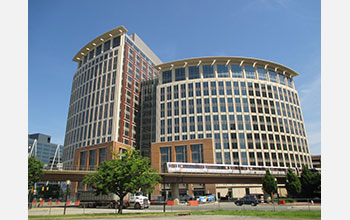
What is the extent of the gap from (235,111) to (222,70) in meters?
18.3

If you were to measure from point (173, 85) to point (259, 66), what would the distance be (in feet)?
121

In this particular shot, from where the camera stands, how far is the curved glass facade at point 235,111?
7806cm

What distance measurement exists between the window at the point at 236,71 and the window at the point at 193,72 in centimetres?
1409

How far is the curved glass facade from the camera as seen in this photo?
3073 inches

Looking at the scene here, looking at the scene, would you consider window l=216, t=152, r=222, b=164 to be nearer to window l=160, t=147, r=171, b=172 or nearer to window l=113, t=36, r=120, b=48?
window l=160, t=147, r=171, b=172

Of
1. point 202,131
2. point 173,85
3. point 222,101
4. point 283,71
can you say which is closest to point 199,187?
point 202,131

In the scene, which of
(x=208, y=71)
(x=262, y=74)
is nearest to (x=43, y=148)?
(x=208, y=71)

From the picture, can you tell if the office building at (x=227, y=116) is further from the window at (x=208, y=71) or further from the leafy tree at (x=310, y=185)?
the leafy tree at (x=310, y=185)

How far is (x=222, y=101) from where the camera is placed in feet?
273

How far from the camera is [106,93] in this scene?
277 feet

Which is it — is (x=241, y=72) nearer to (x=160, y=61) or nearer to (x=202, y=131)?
(x=202, y=131)

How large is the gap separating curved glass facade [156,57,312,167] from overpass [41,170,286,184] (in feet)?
52.7

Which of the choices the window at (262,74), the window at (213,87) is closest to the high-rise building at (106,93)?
the window at (213,87)

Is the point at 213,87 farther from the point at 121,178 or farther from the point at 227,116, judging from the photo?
the point at 121,178
